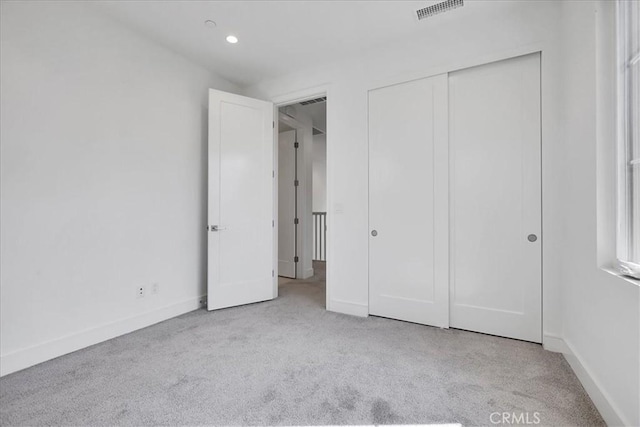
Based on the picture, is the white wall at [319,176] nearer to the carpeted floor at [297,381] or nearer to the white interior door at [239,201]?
the white interior door at [239,201]

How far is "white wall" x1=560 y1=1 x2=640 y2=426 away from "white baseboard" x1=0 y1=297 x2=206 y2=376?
10.9 ft

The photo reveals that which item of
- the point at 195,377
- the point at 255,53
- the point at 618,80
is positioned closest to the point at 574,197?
the point at 618,80

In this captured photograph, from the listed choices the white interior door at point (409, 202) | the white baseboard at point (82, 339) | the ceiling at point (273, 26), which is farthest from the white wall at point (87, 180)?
the white interior door at point (409, 202)

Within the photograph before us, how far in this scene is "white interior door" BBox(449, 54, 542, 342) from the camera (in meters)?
2.27

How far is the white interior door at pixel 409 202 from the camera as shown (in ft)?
8.58

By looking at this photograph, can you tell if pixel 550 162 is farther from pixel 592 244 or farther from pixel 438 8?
pixel 438 8

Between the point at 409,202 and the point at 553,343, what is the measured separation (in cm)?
153

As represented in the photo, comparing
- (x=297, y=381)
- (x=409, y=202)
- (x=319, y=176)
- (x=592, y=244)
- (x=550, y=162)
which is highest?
(x=319, y=176)

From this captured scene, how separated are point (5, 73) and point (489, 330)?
4.05 m

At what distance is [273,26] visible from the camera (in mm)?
2574

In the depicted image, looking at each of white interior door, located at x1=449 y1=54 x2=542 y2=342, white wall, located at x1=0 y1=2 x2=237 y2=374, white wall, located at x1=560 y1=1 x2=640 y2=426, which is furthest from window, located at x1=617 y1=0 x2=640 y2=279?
white wall, located at x1=0 y1=2 x2=237 y2=374

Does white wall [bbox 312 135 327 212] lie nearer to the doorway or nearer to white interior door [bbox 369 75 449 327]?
the doorway

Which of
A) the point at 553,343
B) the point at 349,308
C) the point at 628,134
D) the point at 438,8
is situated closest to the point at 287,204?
the point at 349,308

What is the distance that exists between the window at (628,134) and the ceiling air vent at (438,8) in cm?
107
